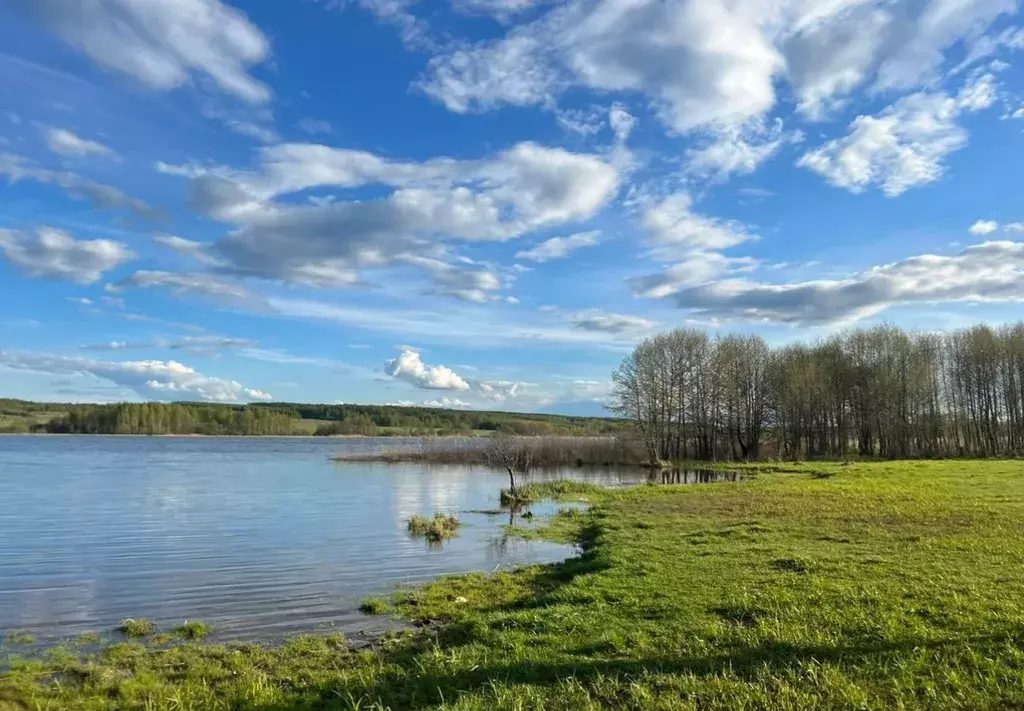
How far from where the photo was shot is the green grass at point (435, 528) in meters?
24.9

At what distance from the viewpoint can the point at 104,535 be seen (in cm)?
2545

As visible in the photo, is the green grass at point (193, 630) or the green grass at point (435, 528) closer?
the green grass at point (193, 630)

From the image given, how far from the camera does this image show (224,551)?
2228 centimetres

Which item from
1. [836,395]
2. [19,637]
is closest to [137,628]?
[19,637]

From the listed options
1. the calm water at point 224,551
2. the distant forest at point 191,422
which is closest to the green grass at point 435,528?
the calm water at point 224,551

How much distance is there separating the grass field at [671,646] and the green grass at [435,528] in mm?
7588

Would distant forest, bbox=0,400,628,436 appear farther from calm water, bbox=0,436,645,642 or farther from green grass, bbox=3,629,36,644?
green grass, bbox=3,629,36,644

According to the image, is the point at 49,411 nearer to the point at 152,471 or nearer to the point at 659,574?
the point at 152,471

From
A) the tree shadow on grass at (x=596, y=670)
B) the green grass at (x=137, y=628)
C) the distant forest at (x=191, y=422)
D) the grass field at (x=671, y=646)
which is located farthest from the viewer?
the distant forest at (x=191, y=422)

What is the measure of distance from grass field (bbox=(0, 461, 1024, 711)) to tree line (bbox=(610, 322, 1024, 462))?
2394 inches

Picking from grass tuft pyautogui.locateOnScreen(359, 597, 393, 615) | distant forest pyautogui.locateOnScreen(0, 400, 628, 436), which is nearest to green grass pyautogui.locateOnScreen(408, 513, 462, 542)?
grass tuft pyautogui.locateOnScreen(359, 597, 393, 615)

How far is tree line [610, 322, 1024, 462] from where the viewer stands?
77625 mm

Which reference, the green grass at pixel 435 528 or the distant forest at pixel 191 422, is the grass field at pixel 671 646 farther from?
the distant forest at pixel 191 422

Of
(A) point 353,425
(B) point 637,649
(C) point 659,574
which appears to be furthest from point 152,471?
(A) point 353,425
